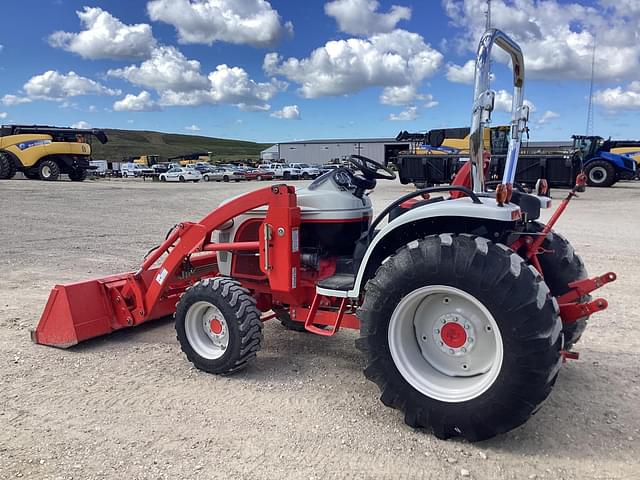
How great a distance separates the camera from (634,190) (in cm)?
2539

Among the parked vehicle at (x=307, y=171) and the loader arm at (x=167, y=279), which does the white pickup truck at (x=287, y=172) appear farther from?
the loader arm at (x=167, y=279)

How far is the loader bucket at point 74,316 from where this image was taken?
16.7 feet

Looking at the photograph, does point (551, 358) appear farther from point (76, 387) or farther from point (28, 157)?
point (28, 157)

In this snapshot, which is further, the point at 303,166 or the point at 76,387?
the point at 303,166

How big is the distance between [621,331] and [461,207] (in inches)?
122

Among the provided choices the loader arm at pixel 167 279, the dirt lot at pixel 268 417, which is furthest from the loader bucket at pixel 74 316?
the dirt lot at pixel 268 417

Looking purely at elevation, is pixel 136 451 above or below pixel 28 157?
below

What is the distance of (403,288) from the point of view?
136 inches

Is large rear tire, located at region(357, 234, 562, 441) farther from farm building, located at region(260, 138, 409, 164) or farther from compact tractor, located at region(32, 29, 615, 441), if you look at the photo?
farm building, located at region(260, 138, 409, 164)

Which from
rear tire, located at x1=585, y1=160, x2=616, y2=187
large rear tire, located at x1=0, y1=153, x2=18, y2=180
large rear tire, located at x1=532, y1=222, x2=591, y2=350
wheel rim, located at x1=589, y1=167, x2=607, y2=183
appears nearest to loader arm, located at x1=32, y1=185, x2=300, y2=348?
large rear tire, located at x1=532, y1=222, x2=591, y2=350

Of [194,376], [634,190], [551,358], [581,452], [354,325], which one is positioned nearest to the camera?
[551,358]

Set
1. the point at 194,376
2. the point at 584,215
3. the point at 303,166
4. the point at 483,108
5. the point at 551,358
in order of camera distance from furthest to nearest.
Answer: the point at 303,166, the point at 584,215, the point at 194,376, the point at 483,108, the point at 551,358

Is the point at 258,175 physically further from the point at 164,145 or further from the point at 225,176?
the point at 164,145

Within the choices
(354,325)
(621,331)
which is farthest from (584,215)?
(354,325)
